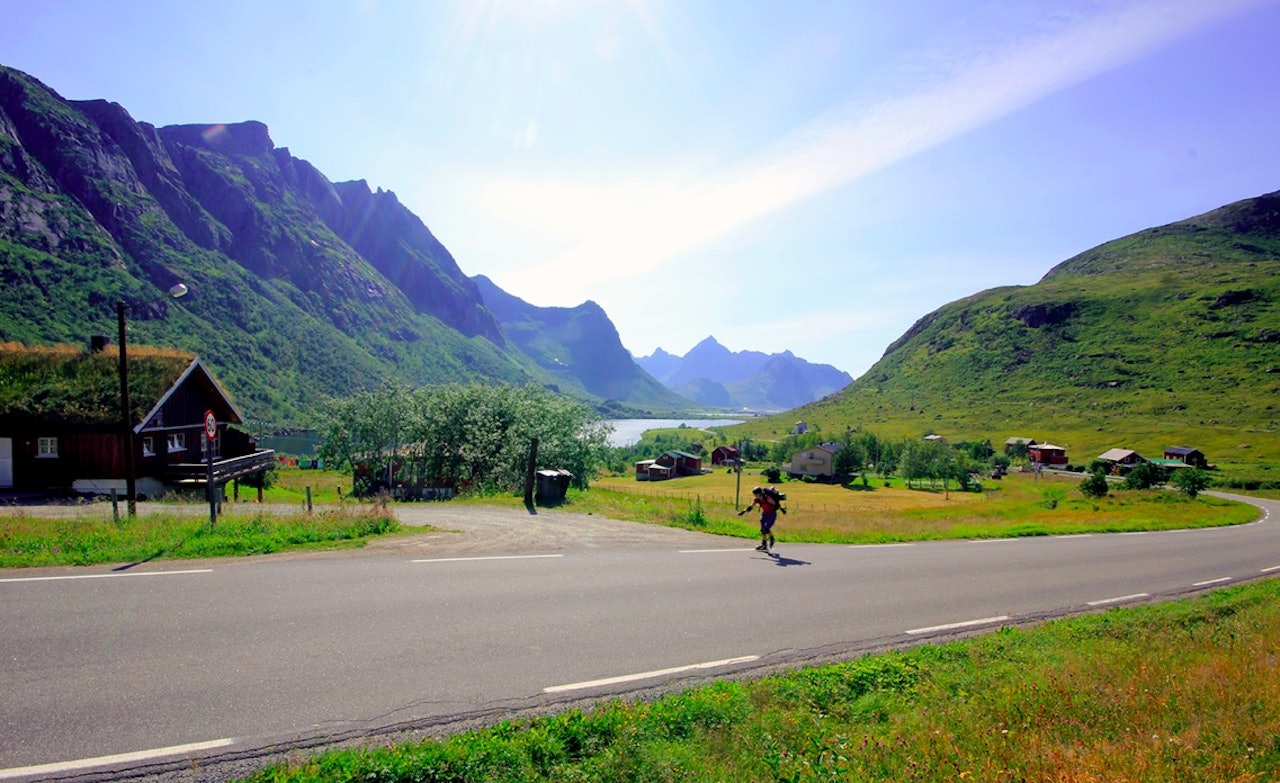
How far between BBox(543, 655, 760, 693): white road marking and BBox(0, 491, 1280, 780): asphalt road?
35 millimetres

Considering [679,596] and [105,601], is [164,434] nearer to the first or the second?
[105,601]

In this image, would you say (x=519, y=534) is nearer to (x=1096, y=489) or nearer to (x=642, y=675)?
(x=642, y=675)

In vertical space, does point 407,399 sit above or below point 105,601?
above

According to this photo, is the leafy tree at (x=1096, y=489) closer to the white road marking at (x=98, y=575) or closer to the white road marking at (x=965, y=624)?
the white road marking at (x=965, y=624)

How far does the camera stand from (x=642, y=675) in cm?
690

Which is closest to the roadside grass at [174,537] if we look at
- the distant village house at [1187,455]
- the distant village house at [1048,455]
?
the distant village house at [1187,455]

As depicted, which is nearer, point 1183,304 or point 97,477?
point 97,477

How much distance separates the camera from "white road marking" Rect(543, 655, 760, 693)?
645 centimetres

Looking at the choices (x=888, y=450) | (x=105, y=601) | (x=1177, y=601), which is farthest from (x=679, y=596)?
(x=888, y=450)

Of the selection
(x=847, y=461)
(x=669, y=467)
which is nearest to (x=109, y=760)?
(x=847, y=461)

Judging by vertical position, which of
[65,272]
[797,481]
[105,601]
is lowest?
[797,481]

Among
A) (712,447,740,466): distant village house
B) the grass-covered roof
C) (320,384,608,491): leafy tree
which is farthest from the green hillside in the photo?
the grass-covered roof

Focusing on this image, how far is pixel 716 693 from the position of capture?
6.30 metres

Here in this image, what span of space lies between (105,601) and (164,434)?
29.5 m
